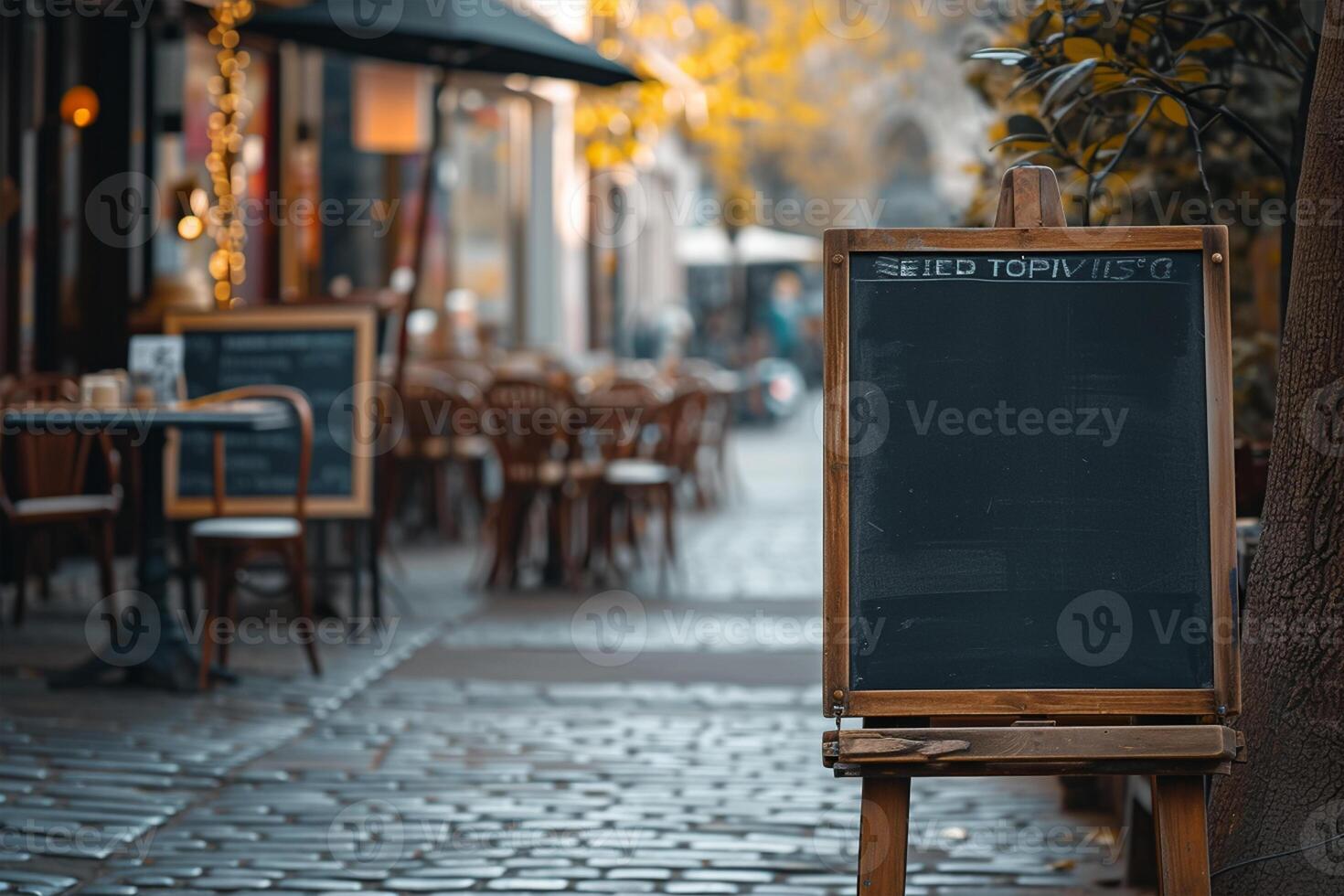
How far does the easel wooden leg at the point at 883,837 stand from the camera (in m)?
2.97

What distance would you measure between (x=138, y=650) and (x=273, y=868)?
2.85 metres

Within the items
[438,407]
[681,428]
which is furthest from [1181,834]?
[438,407]

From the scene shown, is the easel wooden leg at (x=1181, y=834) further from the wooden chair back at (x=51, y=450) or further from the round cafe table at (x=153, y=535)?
the wooden chair back at (x=51, y=450)

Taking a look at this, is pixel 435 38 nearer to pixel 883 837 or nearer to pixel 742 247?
pixel 883 837

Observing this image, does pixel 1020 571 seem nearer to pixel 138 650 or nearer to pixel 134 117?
pixel 138 650

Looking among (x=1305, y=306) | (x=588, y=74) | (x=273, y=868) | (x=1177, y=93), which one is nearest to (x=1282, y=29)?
(x=1177, y=93)

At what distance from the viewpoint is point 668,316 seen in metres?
23.5

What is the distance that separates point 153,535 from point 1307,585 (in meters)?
4.72

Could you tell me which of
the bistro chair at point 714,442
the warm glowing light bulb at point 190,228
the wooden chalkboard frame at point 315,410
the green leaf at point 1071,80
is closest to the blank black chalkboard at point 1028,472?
the green leaf at point 1071,80

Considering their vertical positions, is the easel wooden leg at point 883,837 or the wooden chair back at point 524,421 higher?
the wooden chair back at point 524,421

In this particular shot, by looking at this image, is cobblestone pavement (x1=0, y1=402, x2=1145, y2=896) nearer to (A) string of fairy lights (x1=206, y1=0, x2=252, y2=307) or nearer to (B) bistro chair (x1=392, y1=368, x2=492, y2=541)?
(A) string of fairy lights (x1=206, y1=0, x2=252, y2=307)

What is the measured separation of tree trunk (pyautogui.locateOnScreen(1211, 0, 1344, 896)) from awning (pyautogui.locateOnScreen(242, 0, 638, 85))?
6.26m

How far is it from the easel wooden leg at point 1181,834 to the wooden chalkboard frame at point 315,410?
5.24 meters

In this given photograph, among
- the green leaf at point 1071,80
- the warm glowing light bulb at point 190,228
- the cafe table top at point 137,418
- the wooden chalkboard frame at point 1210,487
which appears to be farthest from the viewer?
the warm glowing light bulb at point 190,228
